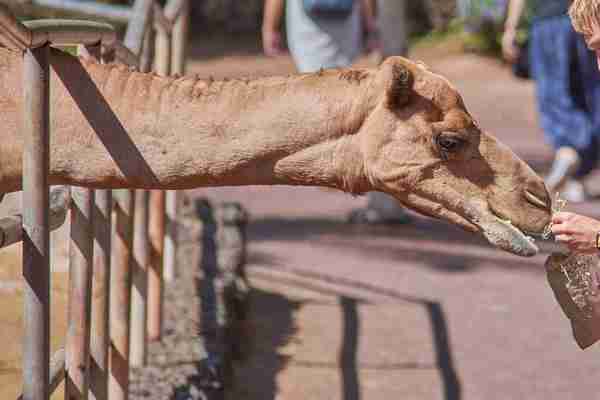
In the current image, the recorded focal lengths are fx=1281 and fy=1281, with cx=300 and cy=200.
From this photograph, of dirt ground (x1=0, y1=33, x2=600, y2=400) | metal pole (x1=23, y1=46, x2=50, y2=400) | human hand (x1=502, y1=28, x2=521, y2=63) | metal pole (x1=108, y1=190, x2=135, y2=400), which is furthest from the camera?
human hand (x1=502, y1=28, x2=521, y2=63)

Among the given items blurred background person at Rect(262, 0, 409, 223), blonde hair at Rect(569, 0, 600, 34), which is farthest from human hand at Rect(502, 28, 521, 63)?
blonde hair at Rect(569, 0, 600, 34)

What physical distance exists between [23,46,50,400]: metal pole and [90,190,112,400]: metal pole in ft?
2.83

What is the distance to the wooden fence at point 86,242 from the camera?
2932 mm

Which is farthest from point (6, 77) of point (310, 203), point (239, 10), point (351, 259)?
point (239, 10)

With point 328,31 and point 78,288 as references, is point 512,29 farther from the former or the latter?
point 78,288

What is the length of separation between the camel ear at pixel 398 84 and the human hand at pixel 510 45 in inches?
235

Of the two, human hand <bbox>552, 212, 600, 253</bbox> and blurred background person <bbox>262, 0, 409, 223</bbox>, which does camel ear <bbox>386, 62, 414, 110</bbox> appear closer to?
human hand <bbox>552, 212, 600, 253</bbox>

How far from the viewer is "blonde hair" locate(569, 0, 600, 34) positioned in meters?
3.66

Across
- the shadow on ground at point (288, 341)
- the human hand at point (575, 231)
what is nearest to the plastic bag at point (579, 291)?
the human hand at point (575, 231)

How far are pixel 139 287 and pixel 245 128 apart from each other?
199cm

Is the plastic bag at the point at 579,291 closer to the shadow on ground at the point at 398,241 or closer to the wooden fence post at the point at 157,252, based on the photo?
the wooden fence post at the point at 157,252

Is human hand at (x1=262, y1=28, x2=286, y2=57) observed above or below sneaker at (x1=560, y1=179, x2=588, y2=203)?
above

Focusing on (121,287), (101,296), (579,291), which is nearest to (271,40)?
(121,287)

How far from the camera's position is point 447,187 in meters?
3.43
